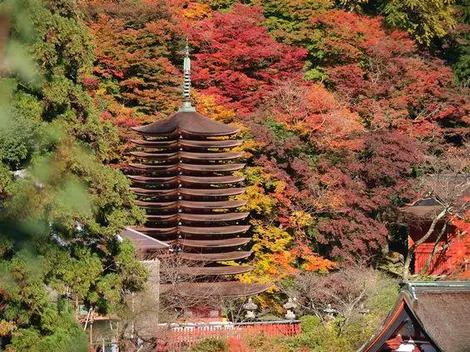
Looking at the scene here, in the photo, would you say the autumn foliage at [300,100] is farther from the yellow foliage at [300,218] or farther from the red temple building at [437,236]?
the red temple building at [437,236]

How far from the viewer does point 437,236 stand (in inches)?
1066

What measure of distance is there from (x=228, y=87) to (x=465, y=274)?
1064 cm

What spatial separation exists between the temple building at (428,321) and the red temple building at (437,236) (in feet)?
45.6

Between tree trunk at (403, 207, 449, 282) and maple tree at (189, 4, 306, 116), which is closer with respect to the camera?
tree trunk at (403, 207, 449, 282)

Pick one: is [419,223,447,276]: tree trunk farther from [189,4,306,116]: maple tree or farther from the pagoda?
[189,4,306,116]: maple tree

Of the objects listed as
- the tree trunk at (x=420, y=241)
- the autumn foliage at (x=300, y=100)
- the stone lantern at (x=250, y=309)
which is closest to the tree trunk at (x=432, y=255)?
the tree trunk at (x=420, y=241)

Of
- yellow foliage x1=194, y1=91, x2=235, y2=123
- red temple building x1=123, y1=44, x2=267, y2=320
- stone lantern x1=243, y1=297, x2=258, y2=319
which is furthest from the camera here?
yellow foliage x1=194, y1=91, x2=235, y2=123

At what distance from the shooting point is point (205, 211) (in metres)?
23.3

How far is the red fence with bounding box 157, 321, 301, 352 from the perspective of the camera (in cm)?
1767

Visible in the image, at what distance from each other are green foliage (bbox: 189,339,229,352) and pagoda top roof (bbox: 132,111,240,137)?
23.1 ft

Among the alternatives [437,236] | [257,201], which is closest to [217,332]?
[257,201]

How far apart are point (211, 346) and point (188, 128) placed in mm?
7407

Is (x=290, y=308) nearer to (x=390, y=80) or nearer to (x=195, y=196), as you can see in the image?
(x=195, y=196)

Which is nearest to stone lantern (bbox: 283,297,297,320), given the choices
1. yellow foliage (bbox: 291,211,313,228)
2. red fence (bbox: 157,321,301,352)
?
red fence (bbox: 157,321,301,352)
